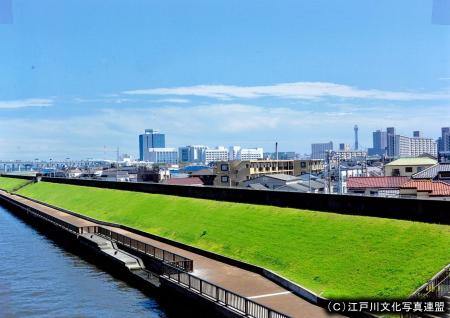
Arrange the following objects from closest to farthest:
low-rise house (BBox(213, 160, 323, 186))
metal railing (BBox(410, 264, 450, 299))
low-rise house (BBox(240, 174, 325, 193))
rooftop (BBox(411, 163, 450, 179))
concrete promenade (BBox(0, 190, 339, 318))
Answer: metal railing (BBox(410, 264, 450, 299))
concrete promenade (BBox(0, 190, 339, 318))
rooftop (BBox(411, 163, 450, 179))
low-rise house (BBox(240, 174, 325, 193))
low-rise house (BBox(213, 160, 323, 186))

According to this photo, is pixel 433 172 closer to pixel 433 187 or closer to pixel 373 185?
pixel 373 185

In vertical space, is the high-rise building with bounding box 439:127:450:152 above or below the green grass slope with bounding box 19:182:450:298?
above

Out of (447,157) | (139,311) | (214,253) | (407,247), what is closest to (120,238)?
(214,253)

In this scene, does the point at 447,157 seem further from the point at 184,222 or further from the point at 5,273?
the point at 5,273

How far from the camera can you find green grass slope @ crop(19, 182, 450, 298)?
1748 cm

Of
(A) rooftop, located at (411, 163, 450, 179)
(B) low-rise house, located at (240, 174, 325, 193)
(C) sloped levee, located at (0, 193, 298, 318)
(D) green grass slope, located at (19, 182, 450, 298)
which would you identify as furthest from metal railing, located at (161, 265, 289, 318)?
(B) low-rise house, located at (240, 174, 325, 193)

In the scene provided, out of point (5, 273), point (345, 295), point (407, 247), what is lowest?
point (5, 273)

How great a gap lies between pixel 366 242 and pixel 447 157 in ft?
243

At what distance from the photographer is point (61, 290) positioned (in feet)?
78.8

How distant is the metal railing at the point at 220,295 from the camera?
49.6 ft

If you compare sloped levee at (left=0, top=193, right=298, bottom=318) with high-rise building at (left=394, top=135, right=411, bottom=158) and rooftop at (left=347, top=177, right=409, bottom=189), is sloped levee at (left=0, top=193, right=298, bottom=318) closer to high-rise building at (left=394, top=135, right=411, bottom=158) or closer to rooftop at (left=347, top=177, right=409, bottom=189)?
rooftop at (left=347, top=177, right=409, bottom=189)

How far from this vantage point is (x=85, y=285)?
981 inches

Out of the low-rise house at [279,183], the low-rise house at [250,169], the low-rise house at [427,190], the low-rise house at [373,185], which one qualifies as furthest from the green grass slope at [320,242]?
the low-rise house at [250,169]

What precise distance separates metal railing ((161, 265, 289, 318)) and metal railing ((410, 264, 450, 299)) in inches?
173
